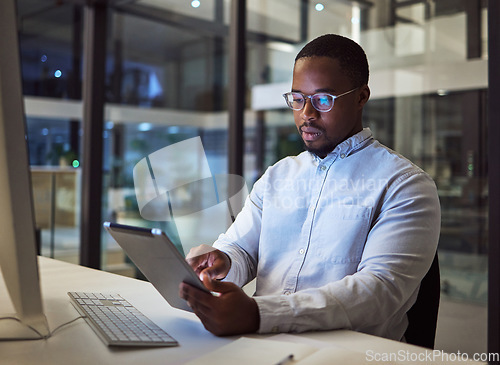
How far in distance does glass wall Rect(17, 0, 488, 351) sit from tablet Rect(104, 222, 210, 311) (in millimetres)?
1792

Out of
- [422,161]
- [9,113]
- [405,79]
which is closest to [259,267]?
[9,113]

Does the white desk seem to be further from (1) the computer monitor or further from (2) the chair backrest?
(2) the chair backrest

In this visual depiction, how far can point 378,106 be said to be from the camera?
2824 mm

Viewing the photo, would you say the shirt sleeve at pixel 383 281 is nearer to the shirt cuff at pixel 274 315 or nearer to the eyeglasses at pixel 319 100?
the shirt cuff at pixel 274 315

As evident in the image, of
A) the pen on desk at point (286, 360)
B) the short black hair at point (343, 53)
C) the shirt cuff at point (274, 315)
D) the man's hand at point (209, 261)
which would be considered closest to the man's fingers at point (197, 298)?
the shirt cuff at point (274, 315)

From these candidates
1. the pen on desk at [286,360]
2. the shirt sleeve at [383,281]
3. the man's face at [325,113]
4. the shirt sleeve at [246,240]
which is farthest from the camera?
the shirt sleeve at [246,240]

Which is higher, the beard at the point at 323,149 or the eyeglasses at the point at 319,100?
the eyeglasses at the point at 319,100

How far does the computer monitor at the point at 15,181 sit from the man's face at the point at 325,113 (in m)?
0.81

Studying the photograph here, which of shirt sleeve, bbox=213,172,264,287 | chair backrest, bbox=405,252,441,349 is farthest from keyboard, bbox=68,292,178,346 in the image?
chair backrest, bbox=405,252,441,349

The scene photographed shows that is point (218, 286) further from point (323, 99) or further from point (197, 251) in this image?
point (323, 99)

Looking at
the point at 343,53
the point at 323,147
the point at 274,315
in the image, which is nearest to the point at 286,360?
the point at 274,315

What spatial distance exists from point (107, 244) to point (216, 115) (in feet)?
4.16

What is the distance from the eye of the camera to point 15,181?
876 mm

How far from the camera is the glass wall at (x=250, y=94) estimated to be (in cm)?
252
